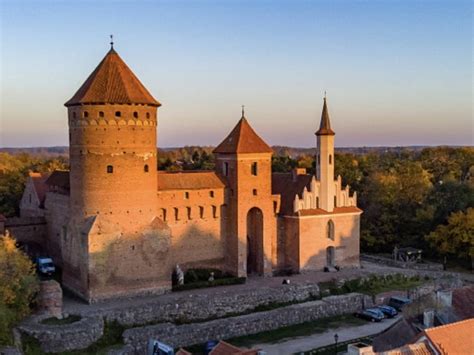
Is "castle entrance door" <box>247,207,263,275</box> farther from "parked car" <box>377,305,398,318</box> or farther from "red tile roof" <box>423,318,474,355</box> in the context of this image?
"red tile roof" <box>423,318,474,355</box>

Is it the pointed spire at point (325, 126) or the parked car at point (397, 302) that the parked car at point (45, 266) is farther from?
the parked car at point (397, 302)

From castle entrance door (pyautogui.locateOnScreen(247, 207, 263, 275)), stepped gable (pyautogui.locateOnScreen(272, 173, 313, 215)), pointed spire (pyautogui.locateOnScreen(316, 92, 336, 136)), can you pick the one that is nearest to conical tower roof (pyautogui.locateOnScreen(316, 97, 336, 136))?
pointed spire (pyautogui.locateOnScreen(316, 92, 336, 136))

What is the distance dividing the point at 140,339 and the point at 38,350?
4633 millimetres

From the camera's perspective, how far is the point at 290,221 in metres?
37.8

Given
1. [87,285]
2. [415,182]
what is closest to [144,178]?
[87,285]

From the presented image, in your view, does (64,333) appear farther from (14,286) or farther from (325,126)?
(325,126)

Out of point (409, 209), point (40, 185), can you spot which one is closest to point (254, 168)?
point (40, 185)

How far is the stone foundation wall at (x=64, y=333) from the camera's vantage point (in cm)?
2470

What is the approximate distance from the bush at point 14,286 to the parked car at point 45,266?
258 inches

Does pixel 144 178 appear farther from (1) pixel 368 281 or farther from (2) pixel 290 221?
(1) pixel 368 281

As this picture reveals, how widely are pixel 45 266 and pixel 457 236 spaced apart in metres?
29.4

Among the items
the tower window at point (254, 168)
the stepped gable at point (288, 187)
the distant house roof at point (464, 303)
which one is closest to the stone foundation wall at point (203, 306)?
the stepped gable at point (288, 187)

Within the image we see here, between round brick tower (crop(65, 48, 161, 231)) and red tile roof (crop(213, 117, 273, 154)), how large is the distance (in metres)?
6.47

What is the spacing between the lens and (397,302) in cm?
3344
